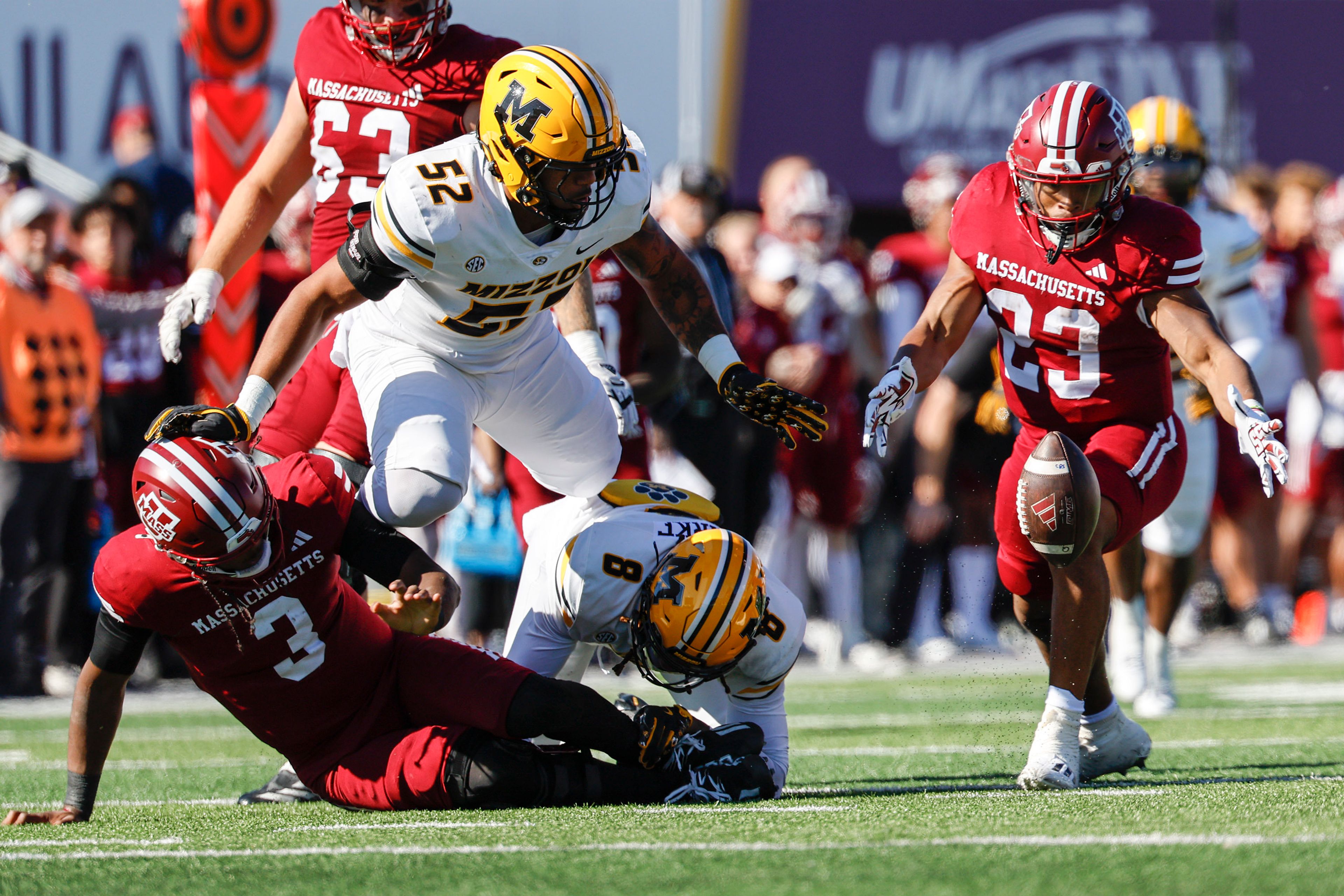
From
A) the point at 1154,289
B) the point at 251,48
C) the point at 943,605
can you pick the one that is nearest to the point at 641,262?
the point at 1154,289

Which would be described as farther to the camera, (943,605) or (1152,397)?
(943,605)

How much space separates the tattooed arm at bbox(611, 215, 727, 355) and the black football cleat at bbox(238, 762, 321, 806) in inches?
60.7

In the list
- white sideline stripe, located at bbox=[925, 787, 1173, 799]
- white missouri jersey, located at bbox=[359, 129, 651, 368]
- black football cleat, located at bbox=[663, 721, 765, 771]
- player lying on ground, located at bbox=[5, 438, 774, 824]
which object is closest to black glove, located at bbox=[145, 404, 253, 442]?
player lying on ground, located at bbox=[5, 438, 774, 824]

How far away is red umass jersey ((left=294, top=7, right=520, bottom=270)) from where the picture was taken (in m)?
4.84

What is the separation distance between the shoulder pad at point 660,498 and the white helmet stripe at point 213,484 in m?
1.22

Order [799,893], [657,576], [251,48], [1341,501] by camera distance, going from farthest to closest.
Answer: [1341,501] → [251,48] → [657,576] → [799,893]

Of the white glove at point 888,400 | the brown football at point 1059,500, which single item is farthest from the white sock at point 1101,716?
the white glove at point 888,400

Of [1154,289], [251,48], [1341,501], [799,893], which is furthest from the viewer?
[1341,501]

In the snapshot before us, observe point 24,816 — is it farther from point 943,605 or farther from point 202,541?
point 943,605

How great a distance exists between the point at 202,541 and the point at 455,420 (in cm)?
97

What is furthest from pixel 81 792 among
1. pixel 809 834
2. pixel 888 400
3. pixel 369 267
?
pixel 888 400

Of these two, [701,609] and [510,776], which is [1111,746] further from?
[510,776]

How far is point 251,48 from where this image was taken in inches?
291

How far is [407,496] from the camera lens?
421 cm
